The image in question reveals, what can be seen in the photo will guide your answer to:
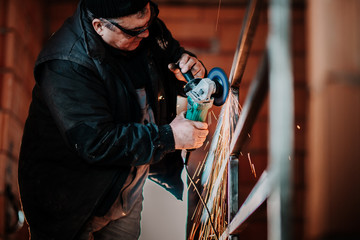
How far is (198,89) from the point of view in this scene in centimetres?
200

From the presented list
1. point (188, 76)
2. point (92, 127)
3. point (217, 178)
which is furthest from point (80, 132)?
point (217, 178)

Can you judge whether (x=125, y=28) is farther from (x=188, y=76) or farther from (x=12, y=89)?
(x=12, y=89)

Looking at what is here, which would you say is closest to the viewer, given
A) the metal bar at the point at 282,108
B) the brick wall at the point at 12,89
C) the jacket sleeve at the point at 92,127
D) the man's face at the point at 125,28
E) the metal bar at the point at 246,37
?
the metal bar at the point at 282,108

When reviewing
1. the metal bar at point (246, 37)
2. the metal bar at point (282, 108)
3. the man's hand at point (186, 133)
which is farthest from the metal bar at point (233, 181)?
the metal bar at point (282, 108)

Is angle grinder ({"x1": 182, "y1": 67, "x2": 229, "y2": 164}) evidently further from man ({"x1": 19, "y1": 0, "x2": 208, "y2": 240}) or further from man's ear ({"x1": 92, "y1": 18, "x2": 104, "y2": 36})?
man's ear ({"x1": 92, "y1": 18, "x2": 104, "y2": 36})

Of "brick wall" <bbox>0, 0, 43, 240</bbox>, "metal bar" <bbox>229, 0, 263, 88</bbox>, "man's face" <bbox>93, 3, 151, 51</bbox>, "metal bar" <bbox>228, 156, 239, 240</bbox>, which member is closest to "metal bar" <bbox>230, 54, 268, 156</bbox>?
"metal bar" <bbox>228, 156, 239, 240</bbox>

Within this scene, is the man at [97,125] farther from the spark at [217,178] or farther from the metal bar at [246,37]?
the metal bar at [246,37]

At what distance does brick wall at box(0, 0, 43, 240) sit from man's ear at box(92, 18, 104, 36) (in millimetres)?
1773

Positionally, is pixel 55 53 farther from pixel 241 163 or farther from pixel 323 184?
pixel 241 163

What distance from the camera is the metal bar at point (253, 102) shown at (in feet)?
4.15

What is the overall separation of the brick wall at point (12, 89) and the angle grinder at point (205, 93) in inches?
78.5

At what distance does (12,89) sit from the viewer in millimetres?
3740

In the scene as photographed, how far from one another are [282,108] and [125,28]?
3.84 ft

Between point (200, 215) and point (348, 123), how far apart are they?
154 cm
